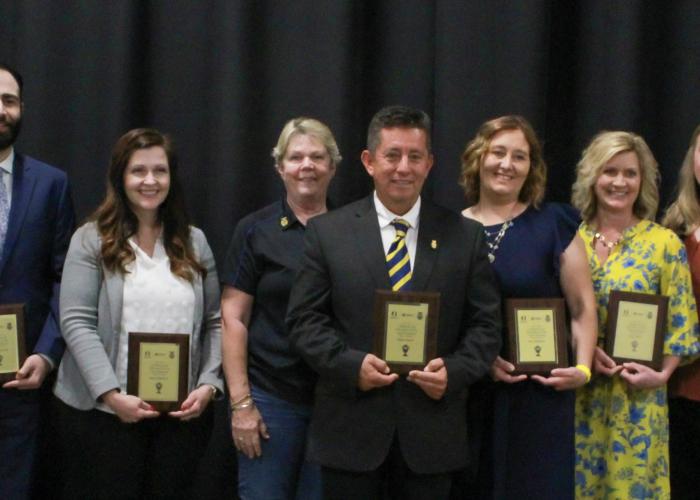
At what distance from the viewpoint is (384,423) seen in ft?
8.65

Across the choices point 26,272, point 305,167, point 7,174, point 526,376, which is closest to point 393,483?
point 526,376

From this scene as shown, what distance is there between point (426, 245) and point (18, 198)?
1506 millimetres

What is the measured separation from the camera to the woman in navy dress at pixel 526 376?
119 inches

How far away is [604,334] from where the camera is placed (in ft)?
10.4

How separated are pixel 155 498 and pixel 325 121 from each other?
69.1 inches

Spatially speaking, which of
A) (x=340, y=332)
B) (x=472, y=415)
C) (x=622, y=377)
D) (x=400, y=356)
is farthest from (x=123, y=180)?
(x=622, y=377)

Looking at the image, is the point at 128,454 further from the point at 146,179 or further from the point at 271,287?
the point at 146,179

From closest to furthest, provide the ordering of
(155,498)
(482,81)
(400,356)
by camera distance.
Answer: (400,356), (155,498), (482,81)

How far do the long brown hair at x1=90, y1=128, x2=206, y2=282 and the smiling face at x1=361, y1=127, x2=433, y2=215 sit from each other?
772 mm

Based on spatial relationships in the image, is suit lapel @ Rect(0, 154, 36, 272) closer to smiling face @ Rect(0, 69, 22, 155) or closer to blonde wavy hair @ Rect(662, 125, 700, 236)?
smiling face @ Rect(0, 69, 22, 155)

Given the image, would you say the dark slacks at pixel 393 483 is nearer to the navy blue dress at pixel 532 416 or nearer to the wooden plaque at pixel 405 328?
the wooden plaque at pixel 405 328

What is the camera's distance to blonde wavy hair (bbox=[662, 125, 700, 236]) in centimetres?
352

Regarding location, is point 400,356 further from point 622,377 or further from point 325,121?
point 325,121

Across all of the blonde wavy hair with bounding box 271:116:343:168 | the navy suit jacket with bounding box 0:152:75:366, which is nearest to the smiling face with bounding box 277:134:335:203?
the blonde wavy hair with bounding box 271:116:343:168
